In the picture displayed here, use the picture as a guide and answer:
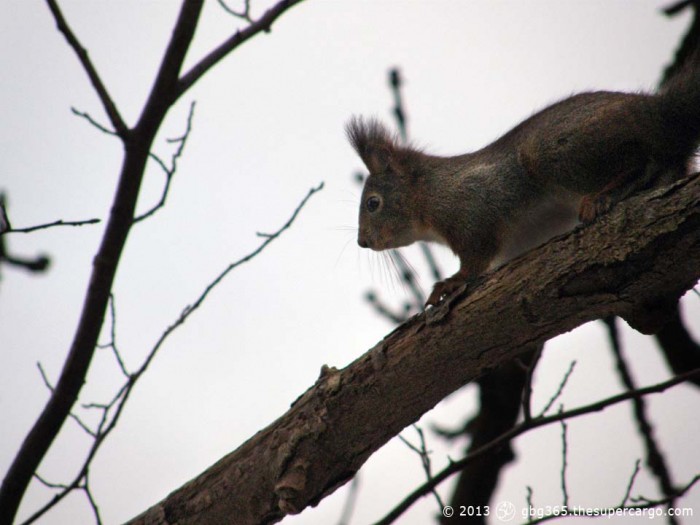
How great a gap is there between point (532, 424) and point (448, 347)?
68cm

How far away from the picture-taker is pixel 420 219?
4.11m

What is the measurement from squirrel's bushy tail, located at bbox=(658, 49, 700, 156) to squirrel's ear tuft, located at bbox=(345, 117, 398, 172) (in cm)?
183

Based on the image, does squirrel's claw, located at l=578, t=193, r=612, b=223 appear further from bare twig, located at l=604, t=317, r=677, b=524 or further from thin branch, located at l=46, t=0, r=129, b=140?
thin branch, located at l=46, t=0, r=129, b=140

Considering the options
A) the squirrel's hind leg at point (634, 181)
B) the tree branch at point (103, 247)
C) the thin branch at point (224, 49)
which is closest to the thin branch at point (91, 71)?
the tree branch at point (103, 247)

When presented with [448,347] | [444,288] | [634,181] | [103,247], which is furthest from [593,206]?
[103,247]

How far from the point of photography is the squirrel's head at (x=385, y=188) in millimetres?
4191

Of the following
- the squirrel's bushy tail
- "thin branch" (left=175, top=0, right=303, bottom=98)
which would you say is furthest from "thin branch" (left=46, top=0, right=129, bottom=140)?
the squirrel's bushy tail

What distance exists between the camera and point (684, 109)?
9.36 feet

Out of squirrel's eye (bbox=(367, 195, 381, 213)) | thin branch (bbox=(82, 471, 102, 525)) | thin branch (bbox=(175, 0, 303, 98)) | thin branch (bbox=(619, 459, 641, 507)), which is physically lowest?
thin branch (bbox=(619, 459, 641, 507))

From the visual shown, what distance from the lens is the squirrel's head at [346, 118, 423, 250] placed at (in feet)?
13.8

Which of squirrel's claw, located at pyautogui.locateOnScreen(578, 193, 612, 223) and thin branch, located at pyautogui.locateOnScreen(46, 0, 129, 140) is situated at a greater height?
thin branch, located at pyautogui.locateOnScreen(46, 0, 129, 140)

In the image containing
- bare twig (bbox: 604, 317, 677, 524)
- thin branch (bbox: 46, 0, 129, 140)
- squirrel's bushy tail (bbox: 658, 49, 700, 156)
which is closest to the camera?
thin branch (bbox: 46, 0, 129, 140)

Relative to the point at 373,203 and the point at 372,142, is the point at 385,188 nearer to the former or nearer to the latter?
the point at 373,203

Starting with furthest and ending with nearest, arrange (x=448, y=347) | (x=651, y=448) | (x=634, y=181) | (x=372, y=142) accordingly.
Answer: (x=372, y=142), (x=651, y=448), (x=634, y=181), (x=448, y=347)
